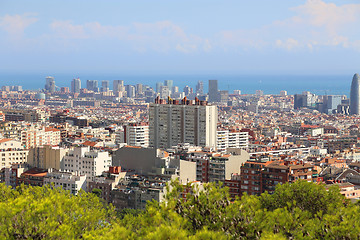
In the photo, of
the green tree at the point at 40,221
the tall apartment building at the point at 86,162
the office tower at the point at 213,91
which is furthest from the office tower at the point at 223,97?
the green tree at the point at 40,221

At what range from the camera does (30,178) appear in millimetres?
30703

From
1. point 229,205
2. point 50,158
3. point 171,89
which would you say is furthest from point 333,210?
point 171,89

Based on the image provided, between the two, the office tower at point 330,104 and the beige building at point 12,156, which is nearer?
the beige building at point 12,156

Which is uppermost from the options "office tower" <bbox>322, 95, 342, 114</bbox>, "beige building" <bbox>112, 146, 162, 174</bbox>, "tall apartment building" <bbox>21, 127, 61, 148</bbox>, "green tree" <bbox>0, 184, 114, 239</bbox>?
"green tree" <bbox>0, 184, 114, 239</bbox>

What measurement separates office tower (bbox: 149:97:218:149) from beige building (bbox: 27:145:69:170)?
9.19 metres

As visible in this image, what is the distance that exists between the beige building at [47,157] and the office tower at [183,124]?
9193 mm

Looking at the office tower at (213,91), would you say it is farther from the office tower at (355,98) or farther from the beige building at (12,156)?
the beige building at (12,156)

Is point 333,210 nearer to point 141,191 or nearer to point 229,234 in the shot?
point 229,234

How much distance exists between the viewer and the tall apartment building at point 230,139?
44.4 meters

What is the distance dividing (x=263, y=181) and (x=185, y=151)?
797 centimetres

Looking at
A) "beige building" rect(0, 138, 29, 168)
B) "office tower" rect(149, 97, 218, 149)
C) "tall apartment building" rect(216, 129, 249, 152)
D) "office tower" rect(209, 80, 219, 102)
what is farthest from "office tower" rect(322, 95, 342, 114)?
"beige building" rect(0, 138, 29, 168)

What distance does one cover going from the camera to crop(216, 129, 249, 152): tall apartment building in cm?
4438

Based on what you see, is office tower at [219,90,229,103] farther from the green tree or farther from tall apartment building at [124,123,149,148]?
the green tree

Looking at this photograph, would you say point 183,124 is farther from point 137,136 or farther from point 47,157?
point 47,157
